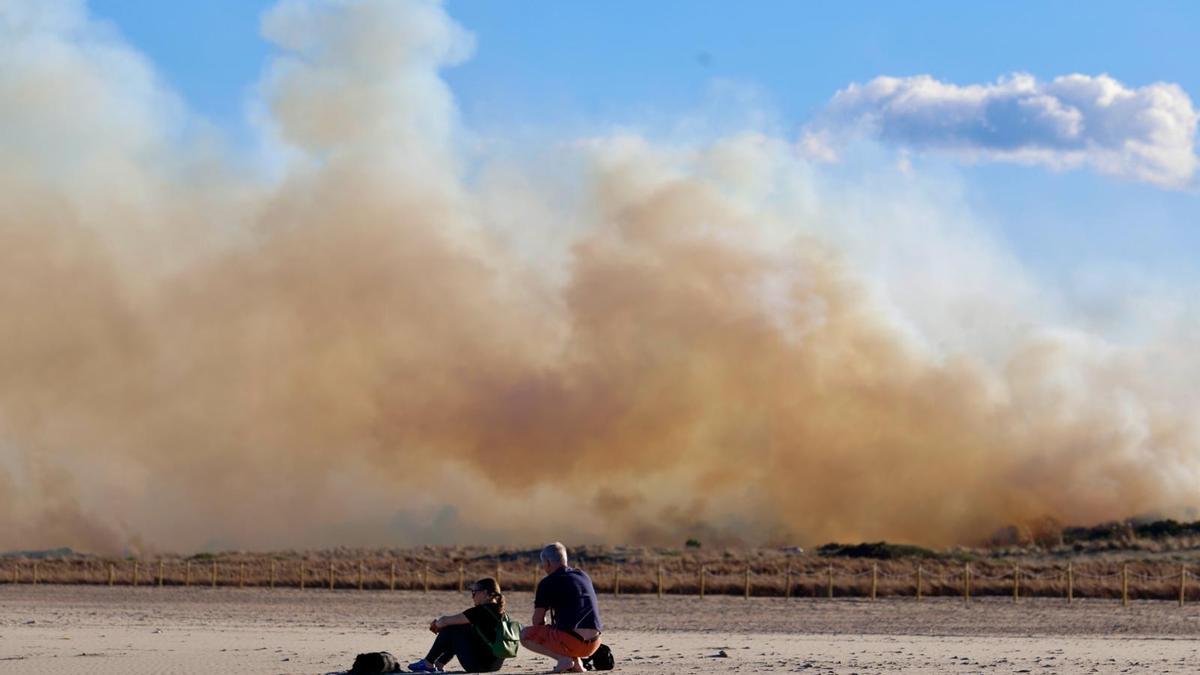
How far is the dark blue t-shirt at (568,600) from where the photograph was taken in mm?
19344

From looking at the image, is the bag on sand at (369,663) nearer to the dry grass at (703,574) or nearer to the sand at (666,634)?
the sand at (666,634)

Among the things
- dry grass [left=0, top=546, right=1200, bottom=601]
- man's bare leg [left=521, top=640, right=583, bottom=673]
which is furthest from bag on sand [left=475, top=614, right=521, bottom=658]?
dry grass [left=0, top=546, right=1200, bottom=601]

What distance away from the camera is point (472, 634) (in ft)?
65.9

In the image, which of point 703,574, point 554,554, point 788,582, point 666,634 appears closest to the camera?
point 554,554

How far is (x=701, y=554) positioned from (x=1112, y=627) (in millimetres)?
56963

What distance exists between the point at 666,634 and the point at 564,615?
45.5 ft

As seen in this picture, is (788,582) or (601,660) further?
(788,582)

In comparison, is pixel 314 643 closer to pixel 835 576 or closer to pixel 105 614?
pixel 105 614

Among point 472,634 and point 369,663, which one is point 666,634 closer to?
point 472,634

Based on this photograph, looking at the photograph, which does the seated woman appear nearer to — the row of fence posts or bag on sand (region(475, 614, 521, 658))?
bag on sand (region(475, 614, 521, 658))

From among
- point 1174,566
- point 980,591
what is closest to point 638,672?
point 980,591

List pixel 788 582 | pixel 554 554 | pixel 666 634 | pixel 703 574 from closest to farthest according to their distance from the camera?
pixel 554 554 → pixel 666 634 → pixel 788 582 → pixel 703 574

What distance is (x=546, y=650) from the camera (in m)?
19.6

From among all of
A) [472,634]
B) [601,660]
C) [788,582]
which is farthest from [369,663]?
[788,582]
